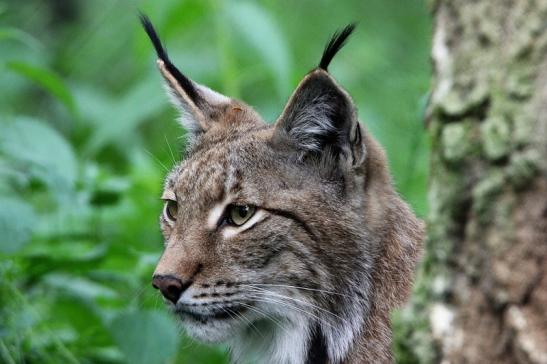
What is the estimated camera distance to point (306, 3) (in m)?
13.3

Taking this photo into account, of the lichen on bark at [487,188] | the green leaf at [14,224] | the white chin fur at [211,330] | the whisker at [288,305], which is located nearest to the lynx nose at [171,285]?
the white chin fur at [211,330]

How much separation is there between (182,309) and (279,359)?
53cm

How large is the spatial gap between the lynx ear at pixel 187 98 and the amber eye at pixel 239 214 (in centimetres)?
91

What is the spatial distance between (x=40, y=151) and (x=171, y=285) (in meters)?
1.69

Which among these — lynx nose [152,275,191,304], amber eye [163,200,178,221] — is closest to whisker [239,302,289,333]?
lynx nose [152,275,191,304]

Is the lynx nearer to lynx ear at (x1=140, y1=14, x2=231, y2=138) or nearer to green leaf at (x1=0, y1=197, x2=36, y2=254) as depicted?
lynx ear at (x1=140, y1=14, x2=231, y2=138)

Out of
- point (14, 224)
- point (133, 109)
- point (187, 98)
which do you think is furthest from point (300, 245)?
point (133, 109)

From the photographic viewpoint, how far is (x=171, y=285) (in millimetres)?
4191

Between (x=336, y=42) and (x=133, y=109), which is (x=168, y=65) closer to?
(x=336, y=42)

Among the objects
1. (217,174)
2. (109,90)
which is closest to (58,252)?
(217,174)

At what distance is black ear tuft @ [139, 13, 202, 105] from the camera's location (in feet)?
16.5

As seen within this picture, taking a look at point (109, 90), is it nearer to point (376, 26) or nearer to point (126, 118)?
point (376, 26)

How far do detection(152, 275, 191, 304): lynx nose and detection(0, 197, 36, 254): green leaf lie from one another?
38.7 inches

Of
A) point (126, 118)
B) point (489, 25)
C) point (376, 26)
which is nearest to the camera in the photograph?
point (489, 25)
